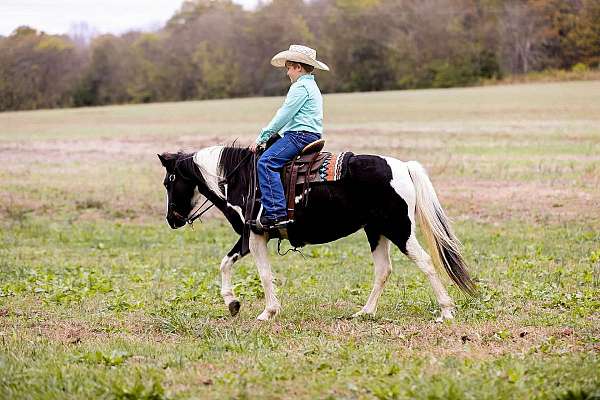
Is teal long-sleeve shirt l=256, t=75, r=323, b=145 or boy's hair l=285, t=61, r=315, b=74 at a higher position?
boy's hair l=285, t=61, r=315, b=74

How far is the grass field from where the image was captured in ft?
19.0

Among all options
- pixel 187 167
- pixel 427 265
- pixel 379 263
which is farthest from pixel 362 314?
pixel 187 167

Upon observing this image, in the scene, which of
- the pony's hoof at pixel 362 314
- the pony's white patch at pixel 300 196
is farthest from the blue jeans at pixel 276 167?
the pony's hoof at pixel 362 314

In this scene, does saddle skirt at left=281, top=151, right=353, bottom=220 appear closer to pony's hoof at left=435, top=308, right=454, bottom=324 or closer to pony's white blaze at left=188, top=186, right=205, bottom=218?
pony's white blaze at left=188, top=186, right=205, bottom=218

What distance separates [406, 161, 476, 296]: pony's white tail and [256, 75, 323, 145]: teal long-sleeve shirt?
1.17 meters

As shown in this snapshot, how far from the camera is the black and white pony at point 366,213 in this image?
28.3ft

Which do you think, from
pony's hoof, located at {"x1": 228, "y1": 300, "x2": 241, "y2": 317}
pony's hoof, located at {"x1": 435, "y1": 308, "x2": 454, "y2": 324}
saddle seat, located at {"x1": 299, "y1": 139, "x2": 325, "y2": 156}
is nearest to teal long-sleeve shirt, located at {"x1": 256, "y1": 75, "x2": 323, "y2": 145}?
saddle seat, located at {"x1": 299, "y1": 139, "x2": 325, "y2": 156}

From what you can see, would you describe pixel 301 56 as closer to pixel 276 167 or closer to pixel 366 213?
pixel 276 167

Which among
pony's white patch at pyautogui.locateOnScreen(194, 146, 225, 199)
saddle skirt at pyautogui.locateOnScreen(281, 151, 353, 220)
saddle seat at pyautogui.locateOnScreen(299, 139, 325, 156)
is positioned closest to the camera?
saddle skirt at pyautogui.locateOnScreen(281, 151, 353, 220)

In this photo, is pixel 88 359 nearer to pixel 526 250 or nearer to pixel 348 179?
pixel 348 179

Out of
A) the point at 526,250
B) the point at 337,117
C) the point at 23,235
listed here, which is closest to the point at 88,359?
the point at 526,250

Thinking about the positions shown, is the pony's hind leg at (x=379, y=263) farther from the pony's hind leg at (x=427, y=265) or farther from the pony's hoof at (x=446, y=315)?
the pony's hoof at (x=446, y=315)

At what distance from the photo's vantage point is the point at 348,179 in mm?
8703

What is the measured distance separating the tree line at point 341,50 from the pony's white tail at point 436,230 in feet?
188
